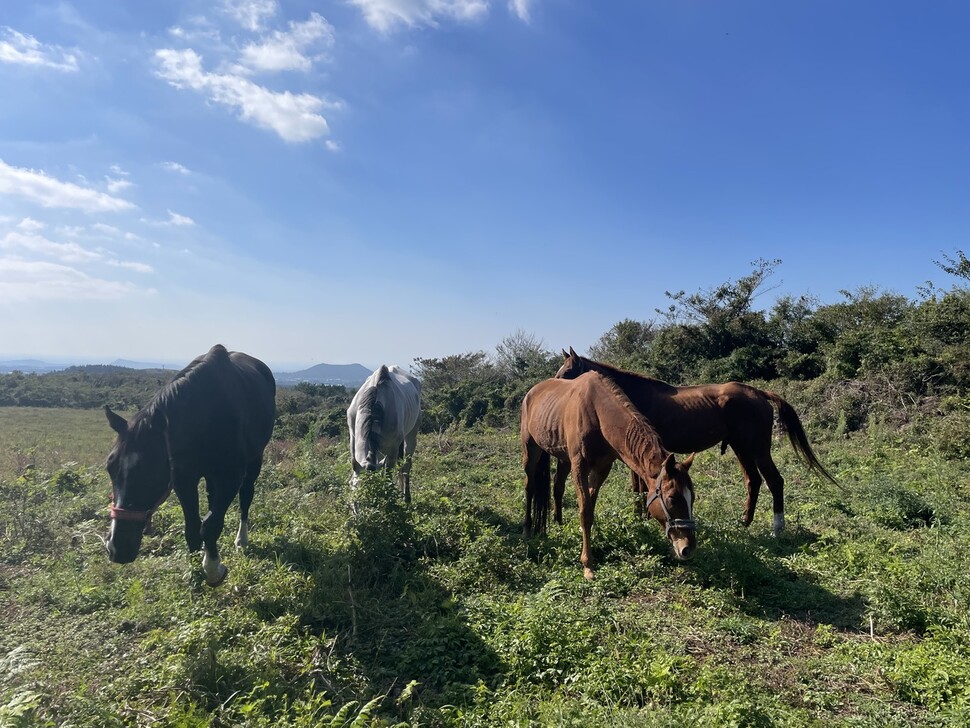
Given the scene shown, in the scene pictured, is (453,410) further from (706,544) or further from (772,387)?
(706,544)

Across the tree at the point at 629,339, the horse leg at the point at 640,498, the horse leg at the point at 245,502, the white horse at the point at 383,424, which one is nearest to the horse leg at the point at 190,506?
the horse leg at the point at 245,502

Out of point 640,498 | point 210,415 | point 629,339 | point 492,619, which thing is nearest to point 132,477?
point 210,415

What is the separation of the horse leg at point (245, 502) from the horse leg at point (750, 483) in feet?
18.7

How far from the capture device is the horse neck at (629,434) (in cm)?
445

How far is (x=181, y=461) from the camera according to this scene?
470cm

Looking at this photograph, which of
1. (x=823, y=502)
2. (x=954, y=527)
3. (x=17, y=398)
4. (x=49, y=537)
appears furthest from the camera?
(x=17, y=398)

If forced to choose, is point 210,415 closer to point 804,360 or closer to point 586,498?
point 586,498

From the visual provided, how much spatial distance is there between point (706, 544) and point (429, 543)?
273cm

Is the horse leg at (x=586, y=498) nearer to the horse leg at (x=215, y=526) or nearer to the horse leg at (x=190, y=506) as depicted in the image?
the horse leg at (x=215, y=526)

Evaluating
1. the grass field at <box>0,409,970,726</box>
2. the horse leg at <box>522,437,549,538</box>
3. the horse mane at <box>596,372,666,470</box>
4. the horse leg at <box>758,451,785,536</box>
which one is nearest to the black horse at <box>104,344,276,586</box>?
the grass field at <box>0,409,970,726</box>

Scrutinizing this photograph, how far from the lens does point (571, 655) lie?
328 cm

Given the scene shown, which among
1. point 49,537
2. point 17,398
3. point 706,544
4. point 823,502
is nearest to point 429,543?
point 706,544

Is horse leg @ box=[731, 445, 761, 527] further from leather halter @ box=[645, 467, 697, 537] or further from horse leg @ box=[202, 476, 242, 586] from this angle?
horse leg @ box=[202, 476, 242, 586]

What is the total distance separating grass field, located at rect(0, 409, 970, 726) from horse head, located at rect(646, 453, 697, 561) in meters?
0.50
